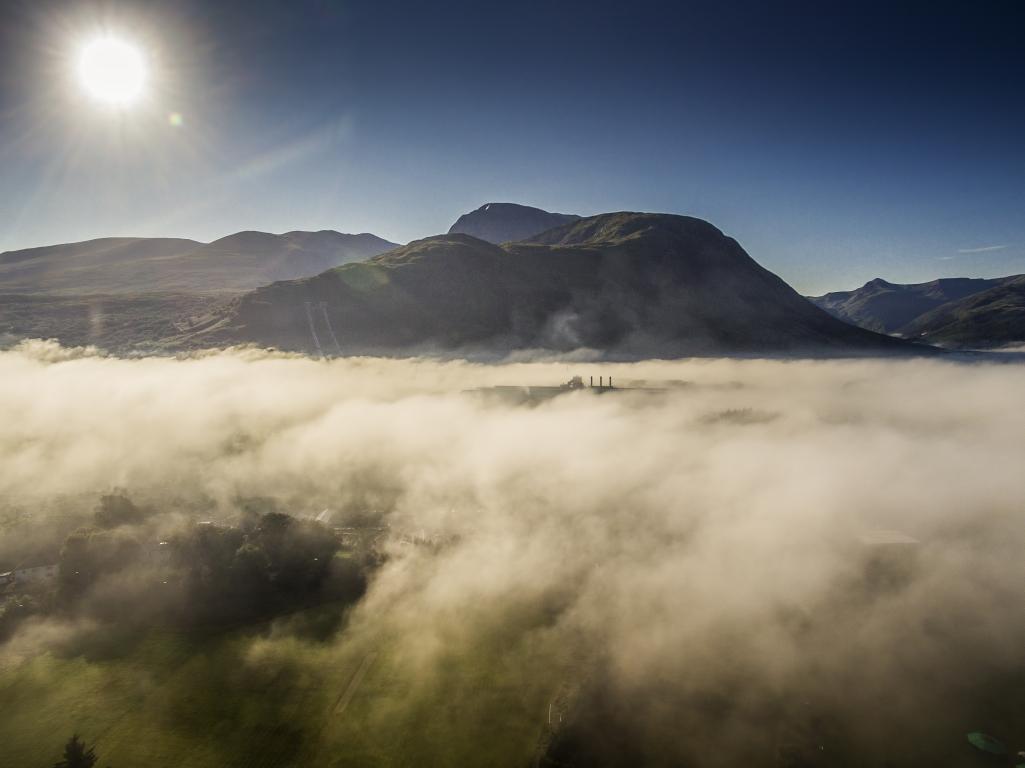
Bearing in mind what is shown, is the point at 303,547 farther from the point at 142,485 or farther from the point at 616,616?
the point at 142,485

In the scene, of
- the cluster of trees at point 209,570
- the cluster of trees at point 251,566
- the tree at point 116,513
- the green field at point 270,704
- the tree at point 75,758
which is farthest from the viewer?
the tree at point 116,513

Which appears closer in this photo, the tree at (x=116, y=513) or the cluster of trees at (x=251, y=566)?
the cluster of trees at (x=251, y=566)

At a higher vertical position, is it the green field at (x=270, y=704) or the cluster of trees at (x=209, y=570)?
the cluster of trees at (x=209, y=570)

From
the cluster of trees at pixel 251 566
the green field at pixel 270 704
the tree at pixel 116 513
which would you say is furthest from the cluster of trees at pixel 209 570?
the tree at pixel 116 513

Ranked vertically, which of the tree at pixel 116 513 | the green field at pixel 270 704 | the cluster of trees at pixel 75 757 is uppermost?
the tree at pixel 116 513

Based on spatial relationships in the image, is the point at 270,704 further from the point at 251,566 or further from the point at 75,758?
the point at 251,566

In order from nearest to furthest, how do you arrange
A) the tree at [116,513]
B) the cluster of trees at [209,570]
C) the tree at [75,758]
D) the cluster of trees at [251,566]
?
the tree at [75,758]
the cluster of trees at [209,570]
the cluster of trees at [251,566]
the tree at [116,513]

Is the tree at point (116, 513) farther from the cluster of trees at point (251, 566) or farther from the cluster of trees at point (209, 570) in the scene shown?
the cluster of trees at point (251, 566)

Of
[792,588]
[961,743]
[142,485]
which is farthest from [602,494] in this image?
[142,485]
